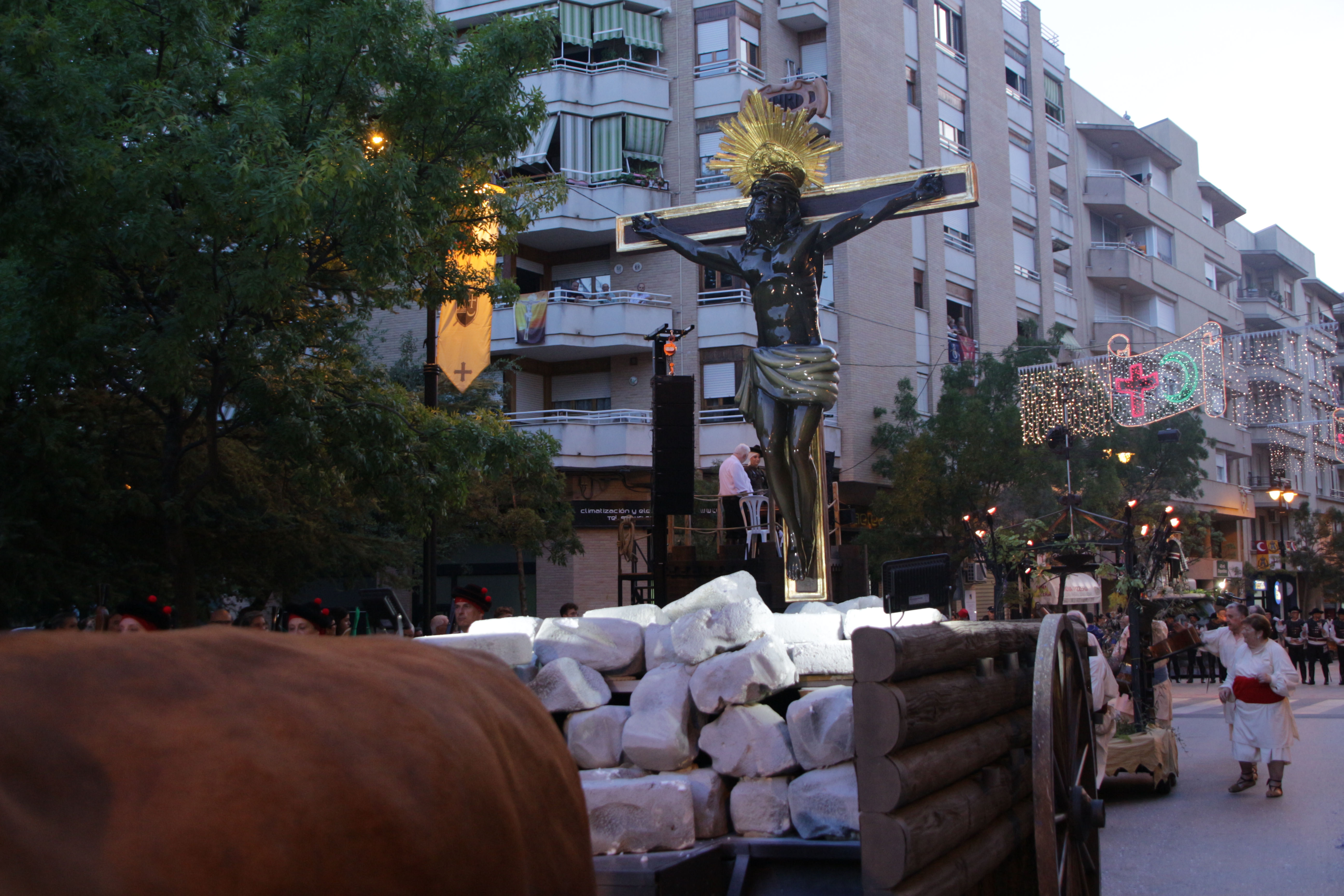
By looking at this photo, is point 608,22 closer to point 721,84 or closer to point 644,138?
point 644,138

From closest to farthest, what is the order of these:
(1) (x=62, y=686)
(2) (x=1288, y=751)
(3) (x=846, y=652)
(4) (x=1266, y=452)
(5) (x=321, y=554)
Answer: (1) (x=62, y=686) < (3) (x=846, y=652) < (2) (x=1288, y=751) < (5) (x=321, y=554) < (4) (x=1266, y=452)

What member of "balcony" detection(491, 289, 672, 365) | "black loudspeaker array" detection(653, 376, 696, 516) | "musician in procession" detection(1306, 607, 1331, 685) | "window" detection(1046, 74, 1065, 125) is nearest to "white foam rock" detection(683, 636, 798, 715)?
"black loudspeaker array" detection(653, 376, 696, 516)

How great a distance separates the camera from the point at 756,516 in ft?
43.0

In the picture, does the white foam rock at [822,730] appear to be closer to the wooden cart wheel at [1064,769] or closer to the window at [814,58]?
the wooden cart wheel at [1064,769]

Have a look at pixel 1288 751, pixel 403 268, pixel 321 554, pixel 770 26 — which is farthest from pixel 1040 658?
pixel 770 26

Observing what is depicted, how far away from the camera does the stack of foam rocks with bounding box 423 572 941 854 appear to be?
3.79 m

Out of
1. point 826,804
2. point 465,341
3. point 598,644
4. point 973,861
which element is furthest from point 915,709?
point 465,341

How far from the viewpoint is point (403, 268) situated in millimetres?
11305

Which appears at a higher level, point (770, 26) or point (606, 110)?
point (770, 26)

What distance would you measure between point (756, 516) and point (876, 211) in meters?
5.99

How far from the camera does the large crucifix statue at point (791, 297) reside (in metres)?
7.35

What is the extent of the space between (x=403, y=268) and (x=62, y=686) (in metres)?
10.5

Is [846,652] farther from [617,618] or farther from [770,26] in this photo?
[770,26]

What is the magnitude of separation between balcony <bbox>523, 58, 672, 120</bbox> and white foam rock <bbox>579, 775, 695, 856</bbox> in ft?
91.7
